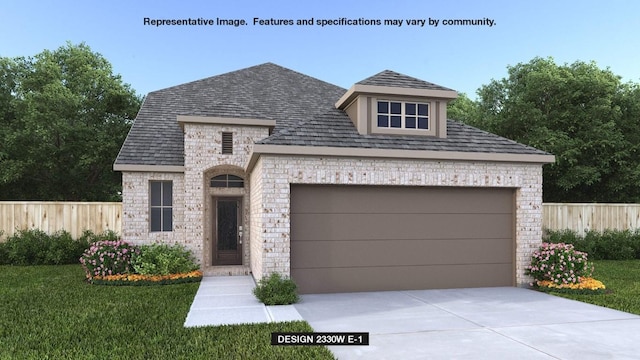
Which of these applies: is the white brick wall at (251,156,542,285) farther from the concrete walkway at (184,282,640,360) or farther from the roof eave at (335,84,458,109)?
the roof eave at (335,84,458,109)

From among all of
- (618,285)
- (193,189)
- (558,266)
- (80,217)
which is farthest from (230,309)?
(80,217)

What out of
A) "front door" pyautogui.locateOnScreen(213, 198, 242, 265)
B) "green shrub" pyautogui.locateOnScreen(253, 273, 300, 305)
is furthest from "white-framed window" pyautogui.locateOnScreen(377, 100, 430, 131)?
"front door" pyautogui.locateOnScreen(213, 198, 242, 265)

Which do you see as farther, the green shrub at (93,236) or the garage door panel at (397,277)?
the green shrub at (93,236)

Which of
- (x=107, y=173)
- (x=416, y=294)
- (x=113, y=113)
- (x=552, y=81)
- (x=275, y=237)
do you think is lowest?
(x=416, y=294)

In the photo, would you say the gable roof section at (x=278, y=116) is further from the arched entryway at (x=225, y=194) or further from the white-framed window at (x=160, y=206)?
the arched entryway at (x=225, y=194)

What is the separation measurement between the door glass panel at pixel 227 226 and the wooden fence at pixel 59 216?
12.3 feet

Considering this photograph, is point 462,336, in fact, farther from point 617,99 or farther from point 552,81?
point 617,99

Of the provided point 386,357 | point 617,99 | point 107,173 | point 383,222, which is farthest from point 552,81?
point 107,173

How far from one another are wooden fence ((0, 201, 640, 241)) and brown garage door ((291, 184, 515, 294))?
7.34m

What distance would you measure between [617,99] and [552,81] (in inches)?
150

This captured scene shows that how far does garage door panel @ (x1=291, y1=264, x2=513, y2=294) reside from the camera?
9852 mm

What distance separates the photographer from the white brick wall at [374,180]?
30.9 feet

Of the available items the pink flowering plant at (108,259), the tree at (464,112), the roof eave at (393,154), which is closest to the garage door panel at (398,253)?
the roof eave at (393,154)

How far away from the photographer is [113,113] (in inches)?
951
